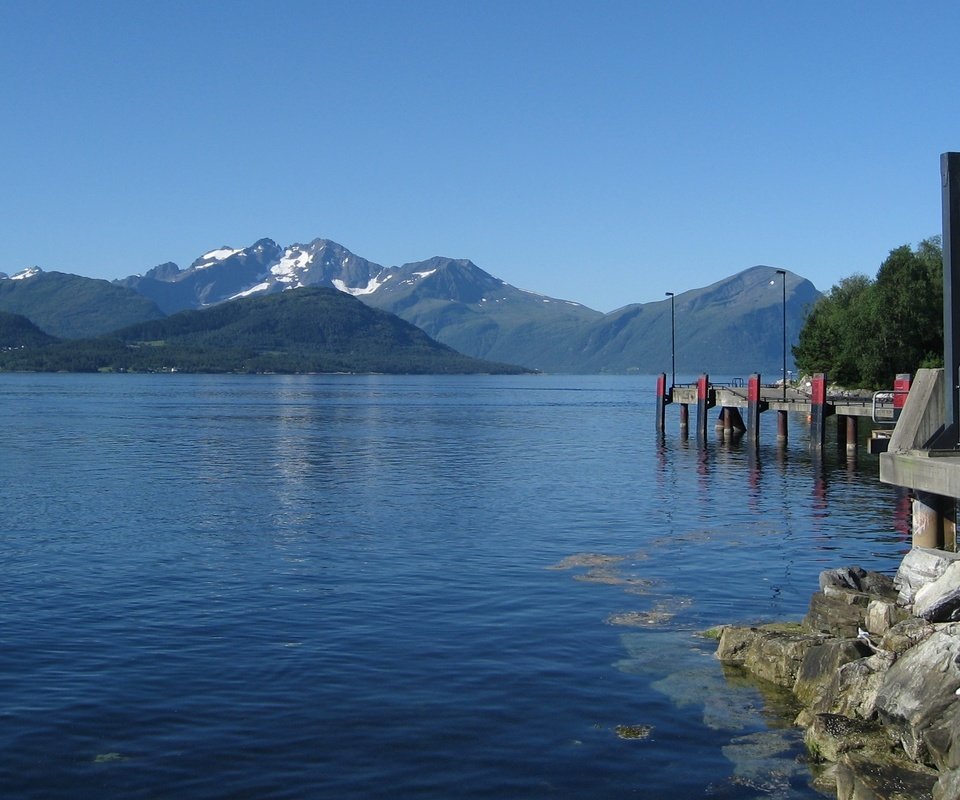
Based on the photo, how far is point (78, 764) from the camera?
576 inches

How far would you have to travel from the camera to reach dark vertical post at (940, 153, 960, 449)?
20609 millimetres

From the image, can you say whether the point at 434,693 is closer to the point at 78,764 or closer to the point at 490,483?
the point at 78,764

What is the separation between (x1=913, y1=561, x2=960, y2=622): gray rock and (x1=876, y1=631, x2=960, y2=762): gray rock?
1.89 metres

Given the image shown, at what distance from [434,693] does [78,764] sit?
5482 mm

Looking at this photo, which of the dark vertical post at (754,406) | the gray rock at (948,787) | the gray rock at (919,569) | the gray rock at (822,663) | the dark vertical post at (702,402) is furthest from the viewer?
the dark vertical post at (702,402)

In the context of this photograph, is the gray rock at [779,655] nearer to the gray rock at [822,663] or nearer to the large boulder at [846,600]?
the gray rock at [822,663]

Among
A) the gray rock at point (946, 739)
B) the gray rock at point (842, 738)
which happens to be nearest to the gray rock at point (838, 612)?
the gray rock at point (842, 738)

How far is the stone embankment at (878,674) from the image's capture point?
1317cm

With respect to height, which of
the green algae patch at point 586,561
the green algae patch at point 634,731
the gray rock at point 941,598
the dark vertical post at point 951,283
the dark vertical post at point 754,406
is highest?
the dark vertical post at point 951,283

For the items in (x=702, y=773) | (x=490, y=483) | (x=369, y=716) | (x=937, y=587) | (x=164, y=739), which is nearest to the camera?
(x=702, y=773)

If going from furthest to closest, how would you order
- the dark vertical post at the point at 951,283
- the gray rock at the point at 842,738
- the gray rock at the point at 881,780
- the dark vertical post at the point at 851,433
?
the dark vertical post at the point at 851,433
the dark vertical post at the point at 951,283
the gray rock at the point at 842,738
the gray rock at the point at 881,780

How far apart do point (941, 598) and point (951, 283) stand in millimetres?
6961

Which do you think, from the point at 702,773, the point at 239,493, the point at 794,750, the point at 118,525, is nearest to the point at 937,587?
the point at 794,750

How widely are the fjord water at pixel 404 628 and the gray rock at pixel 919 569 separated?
11.8 feet
